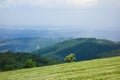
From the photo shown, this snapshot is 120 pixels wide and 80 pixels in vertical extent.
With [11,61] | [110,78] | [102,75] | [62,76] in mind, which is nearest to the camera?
[110,78]

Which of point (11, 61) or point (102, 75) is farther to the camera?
point (11, 61)

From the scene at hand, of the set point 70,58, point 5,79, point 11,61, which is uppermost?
point 5,79

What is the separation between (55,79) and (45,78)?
4.70 ft

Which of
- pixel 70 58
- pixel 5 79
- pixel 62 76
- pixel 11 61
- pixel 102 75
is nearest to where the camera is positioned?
pixel 102 75

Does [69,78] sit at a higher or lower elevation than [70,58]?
higher

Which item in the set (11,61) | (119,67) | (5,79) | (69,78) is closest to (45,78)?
(69,78)

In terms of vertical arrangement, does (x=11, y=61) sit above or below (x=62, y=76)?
below

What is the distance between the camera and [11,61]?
645 feet

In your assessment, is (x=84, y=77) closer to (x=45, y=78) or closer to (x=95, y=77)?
(x=95, y=77)

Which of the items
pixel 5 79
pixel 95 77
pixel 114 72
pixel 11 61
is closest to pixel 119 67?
pixel 114 72

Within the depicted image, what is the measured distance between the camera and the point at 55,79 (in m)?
21.8

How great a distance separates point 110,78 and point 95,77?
4.65 feet

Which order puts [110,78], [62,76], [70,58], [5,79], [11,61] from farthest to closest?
[11,61]
[70,58]
[5,79]
[62,76]
[110,78]

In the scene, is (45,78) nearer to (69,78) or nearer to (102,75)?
(69,78)
